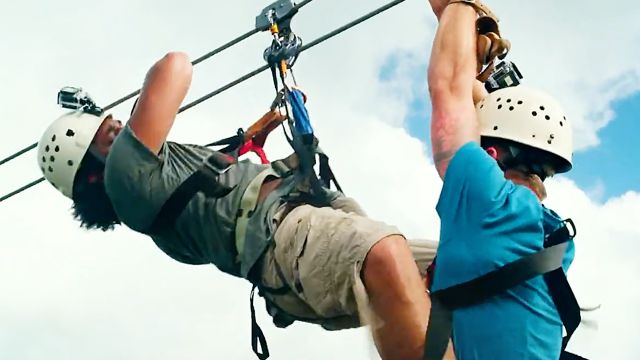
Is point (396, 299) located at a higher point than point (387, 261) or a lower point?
lower

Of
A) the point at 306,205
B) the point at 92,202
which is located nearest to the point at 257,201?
the point at 306,205

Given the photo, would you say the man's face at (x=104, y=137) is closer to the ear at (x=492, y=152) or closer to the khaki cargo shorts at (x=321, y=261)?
the khaki cargo shorts at (x=321, y=261)

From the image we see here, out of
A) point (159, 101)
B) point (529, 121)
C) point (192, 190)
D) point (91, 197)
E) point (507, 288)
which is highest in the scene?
point (159, 101)

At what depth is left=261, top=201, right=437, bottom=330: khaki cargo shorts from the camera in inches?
180

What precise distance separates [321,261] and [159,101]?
1.25m

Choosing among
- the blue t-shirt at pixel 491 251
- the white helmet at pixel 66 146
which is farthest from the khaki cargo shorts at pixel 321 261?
the white helmet at pixel 66 146

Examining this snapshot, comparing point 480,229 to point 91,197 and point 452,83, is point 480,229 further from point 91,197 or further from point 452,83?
point 91,197

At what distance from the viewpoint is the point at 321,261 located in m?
4.69

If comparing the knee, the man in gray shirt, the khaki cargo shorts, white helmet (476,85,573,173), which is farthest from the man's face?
white helmet (476,85,573,173)

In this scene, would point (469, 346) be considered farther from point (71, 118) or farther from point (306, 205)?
point (71, 118)

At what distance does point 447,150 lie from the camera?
407 cm

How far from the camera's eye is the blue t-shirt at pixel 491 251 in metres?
3.83

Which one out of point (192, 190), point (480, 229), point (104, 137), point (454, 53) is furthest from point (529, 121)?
point (104, 137)

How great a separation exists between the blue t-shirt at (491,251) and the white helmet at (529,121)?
1.95ft
